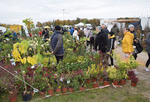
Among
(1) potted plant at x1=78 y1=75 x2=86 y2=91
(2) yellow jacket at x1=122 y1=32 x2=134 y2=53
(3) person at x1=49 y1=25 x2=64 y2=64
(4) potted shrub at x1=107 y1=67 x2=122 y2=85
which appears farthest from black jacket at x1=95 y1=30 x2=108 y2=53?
(1) potted plant at x1=78 y1=75 x2=86 y2=91

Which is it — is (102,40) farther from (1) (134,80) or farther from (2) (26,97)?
(2) (26,97)

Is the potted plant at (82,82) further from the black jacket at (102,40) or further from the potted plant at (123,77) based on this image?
the black jacket at (102,40)

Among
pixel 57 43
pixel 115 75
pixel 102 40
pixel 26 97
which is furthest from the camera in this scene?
pixel 102 40

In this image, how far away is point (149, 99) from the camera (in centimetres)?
Result: 284

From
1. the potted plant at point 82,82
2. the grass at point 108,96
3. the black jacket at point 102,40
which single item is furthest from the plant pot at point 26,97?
the black jacket at point 102,40

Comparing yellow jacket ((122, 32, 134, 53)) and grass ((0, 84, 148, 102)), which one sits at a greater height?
yellow jacket ((122, 32, 134, 53))

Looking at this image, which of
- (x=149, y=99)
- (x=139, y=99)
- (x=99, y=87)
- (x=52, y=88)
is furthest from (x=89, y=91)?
(x=149, y=99)

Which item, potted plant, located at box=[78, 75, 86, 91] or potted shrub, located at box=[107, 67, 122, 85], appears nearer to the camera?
potted plant, located at box=[78, 75, 86, 91]

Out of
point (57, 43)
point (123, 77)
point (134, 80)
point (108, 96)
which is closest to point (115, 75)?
point (123, 77)

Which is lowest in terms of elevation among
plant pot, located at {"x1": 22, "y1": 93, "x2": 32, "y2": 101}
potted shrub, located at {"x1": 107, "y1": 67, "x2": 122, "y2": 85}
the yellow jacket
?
plant pot, located at {"x1": 22, "y1": 93, "x2": 32, "y2": 101}

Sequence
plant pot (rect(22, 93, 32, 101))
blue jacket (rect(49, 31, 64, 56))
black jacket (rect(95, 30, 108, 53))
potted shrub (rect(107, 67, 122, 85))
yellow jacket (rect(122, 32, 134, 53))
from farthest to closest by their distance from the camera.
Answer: black jacket (rect(95, 30, 108, 53)) < yellow jacket (rect(122, 32, 134, 53)) < blue jacket (rect(49, 31, 64, 56)) < potted shrub (rect(107, 67, 122, 85)) < plant pot (rect(22, 93, 32, 101))

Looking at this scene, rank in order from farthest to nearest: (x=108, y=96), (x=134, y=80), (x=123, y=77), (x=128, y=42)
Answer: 1. (x=128, y=42)
2. (x=123, y=77)
3. (x=134, y=80)
4. (x=108, y=96)

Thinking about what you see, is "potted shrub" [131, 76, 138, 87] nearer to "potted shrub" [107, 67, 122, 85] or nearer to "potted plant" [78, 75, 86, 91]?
"potted shrub" [107, 67, 122, 85]

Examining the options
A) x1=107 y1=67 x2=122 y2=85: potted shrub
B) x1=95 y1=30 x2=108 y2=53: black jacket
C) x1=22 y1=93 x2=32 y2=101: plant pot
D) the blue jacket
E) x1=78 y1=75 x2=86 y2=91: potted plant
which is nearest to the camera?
x1=22 y1=93 x2=32 y2=101: plant pot
